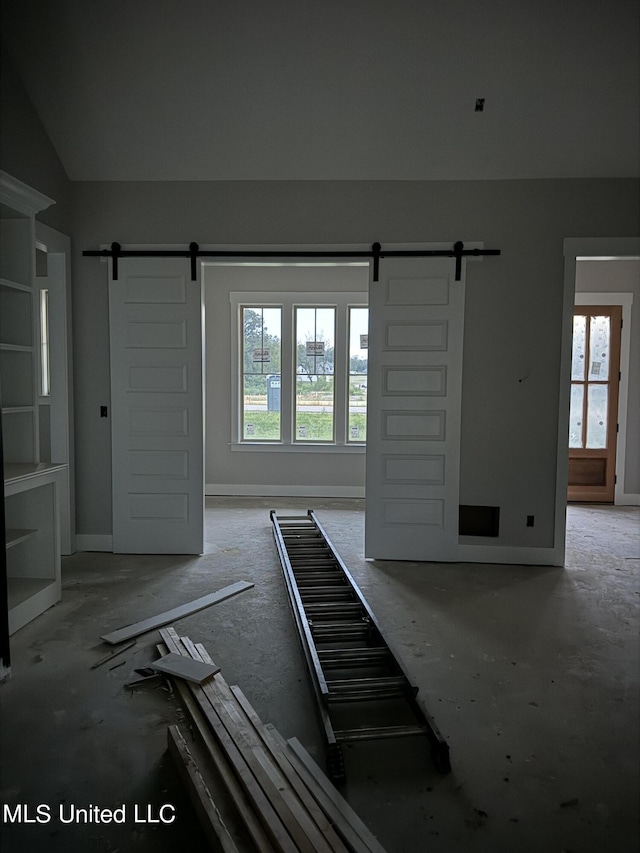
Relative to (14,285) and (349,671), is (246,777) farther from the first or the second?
(14,285)

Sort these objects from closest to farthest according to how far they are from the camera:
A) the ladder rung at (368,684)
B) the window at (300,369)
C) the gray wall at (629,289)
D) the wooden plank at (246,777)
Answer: the wooden plank at (246,777), the ladder rung at (368,684), the gray wall at (629,289), the window at (300,369)

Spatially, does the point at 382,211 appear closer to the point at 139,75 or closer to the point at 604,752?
the point at 139,75

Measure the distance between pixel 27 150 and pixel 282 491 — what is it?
459cm

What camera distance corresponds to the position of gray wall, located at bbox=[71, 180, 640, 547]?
4.25 meters

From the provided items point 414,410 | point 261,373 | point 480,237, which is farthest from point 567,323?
point 261,373

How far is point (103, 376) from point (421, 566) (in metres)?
3.01

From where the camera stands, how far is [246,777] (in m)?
1.79

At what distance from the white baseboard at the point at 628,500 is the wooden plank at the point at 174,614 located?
513cm

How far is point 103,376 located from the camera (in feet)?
14.8

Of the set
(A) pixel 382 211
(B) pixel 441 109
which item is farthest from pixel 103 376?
(B) pixel 441 109

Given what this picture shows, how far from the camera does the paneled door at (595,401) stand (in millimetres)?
6715

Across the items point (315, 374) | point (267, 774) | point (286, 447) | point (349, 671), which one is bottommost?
point (349, 671)

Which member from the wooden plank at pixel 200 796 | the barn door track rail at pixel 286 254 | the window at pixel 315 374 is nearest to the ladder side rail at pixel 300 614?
the wooden plank at pixel 200 796

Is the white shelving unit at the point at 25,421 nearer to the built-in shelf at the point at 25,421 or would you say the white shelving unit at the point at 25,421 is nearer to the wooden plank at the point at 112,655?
the built-in shelf at the point at 25,421
